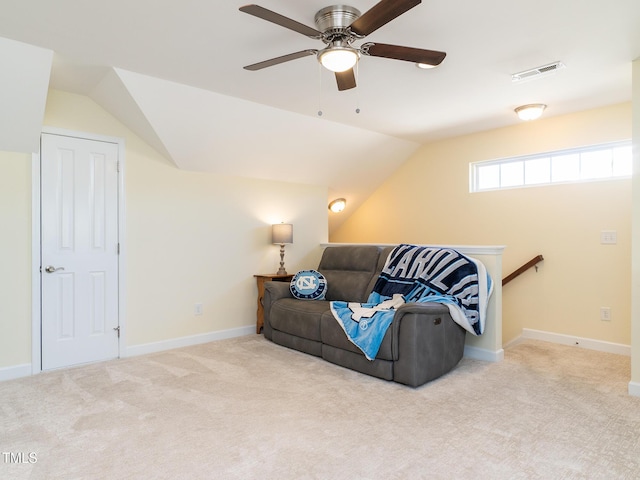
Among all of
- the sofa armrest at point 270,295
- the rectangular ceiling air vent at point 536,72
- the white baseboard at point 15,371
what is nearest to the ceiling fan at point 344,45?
the rectangular ceiling air vent at point 536,72

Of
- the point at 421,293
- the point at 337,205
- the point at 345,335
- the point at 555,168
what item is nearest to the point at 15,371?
the point at 345,335

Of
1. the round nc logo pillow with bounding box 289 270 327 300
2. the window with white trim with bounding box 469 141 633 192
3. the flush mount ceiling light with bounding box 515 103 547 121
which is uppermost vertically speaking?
the flush mount ceiling light with bounding box 515 103 547 121

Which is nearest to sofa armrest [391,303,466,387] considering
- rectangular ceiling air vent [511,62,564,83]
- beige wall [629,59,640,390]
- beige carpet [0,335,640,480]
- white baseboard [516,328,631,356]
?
beige carpet [0,335,640,480]

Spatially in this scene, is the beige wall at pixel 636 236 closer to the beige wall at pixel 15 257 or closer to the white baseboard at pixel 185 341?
the white baseboard at pixel 185 341

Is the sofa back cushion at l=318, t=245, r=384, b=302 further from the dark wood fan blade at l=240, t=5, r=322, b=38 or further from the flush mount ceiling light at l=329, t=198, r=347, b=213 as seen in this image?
the dark wood fan blade at l=240, t=5, r=322, b=38

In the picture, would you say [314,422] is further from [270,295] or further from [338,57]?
[338,57]

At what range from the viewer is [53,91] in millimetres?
3424

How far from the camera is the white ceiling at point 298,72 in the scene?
7.52 ft

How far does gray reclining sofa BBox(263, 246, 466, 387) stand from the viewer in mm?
2957

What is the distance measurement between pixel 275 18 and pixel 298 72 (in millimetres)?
1252

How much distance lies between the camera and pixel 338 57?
2244mm

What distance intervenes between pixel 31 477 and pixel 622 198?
4932mm

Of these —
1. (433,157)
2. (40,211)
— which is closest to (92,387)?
(40,211)

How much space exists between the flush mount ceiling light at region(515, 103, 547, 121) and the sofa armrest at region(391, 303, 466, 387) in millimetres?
2196
